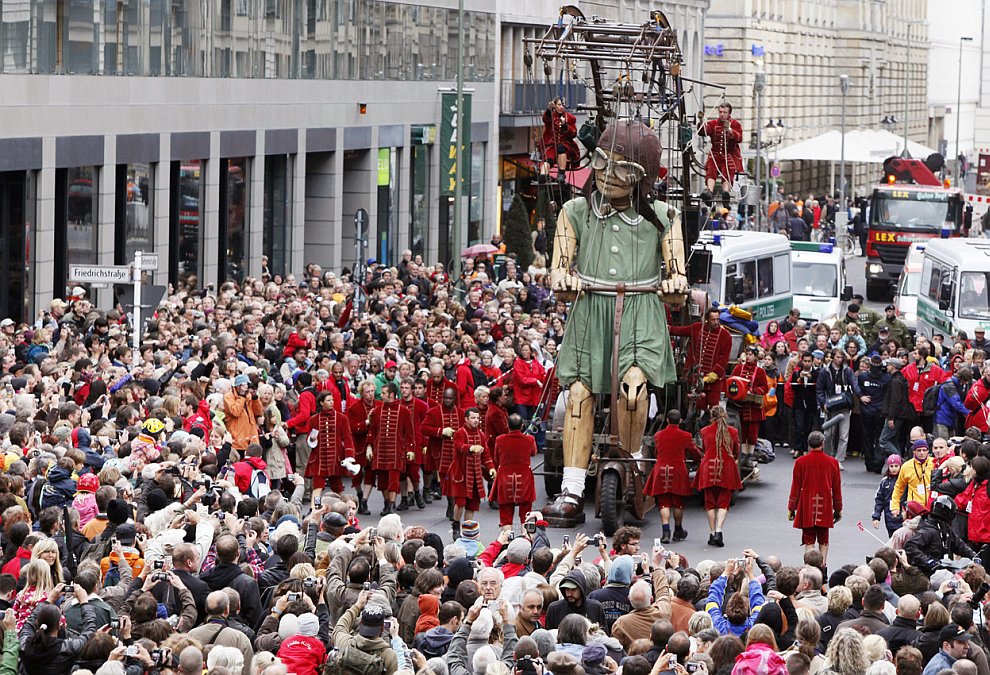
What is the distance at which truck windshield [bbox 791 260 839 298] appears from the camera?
38.7m

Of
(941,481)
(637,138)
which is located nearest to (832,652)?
(941,481)

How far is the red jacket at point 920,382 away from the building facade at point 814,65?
39719 mm

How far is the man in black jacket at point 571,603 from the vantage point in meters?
12.5

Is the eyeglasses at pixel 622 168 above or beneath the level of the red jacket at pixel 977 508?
above

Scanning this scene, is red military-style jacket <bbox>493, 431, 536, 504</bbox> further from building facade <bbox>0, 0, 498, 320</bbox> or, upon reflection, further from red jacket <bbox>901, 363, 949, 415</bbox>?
building facade <bbox>0, 0, 498, 320</bbox>

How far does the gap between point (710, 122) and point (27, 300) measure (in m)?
13.9

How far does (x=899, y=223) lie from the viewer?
50.0 meters

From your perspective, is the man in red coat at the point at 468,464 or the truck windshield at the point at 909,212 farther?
the truck windshield at the point at 909,212

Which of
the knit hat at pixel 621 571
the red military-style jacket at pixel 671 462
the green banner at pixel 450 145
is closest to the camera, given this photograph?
the knit hat at pixel 621 571

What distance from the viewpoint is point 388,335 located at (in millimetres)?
26391

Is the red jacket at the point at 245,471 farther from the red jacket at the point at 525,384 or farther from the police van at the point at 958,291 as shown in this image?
the police van at the point at 958,291

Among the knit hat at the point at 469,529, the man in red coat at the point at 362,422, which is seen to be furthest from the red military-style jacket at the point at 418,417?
the knit hat at the point at 469,529

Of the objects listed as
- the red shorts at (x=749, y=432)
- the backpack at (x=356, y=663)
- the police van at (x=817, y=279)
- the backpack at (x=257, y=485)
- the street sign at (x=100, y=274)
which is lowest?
the red shorts at (x=749, y=432)

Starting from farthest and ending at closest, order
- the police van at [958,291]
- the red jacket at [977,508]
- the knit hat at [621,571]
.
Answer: the police van at [958,291]
the red jacket at [977,508]
the knit hat at [621,571]
